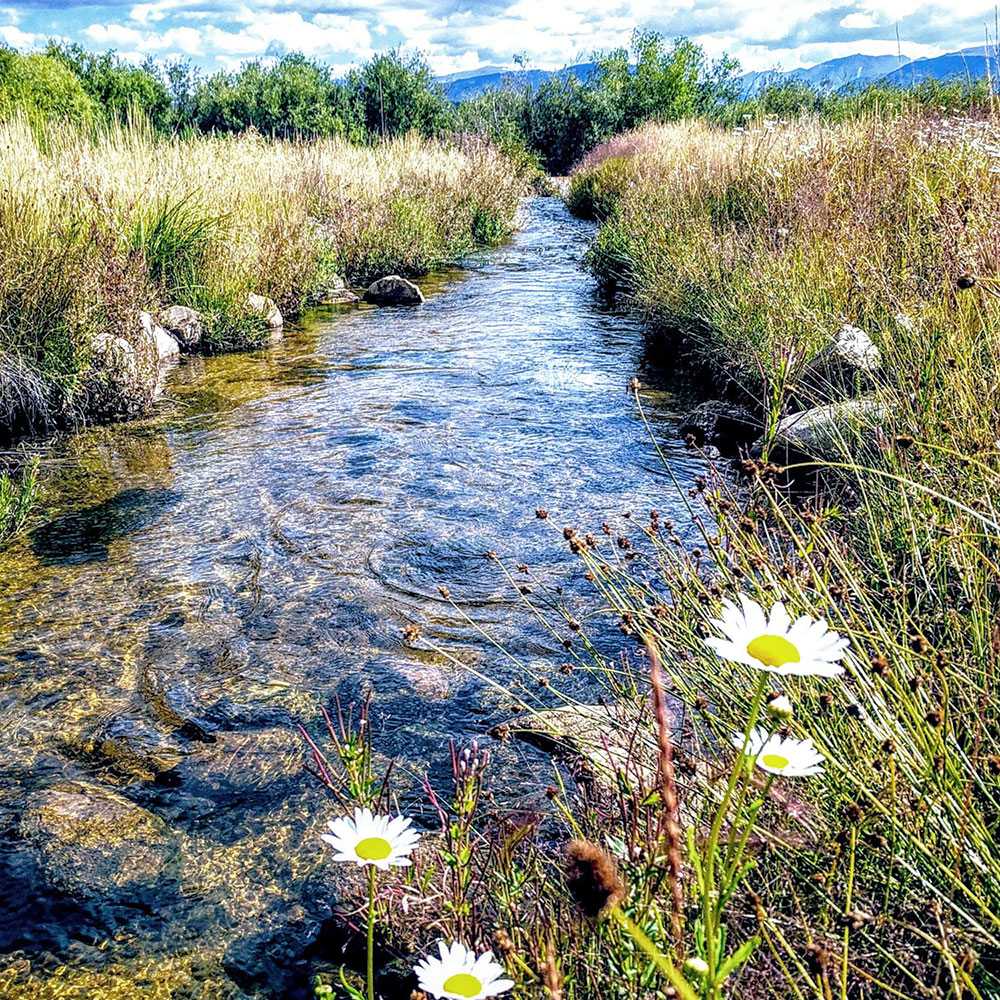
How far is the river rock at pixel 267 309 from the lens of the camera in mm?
9856

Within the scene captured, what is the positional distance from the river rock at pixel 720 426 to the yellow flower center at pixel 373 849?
5306 millimetres

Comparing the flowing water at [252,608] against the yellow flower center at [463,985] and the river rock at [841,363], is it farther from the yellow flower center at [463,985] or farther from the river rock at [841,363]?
the yellow flower center at [463,985]

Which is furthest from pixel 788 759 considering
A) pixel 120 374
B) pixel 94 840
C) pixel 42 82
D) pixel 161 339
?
pixel 42 82

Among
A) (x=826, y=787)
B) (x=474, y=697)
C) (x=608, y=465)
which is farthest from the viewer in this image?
(x=608, y=465)

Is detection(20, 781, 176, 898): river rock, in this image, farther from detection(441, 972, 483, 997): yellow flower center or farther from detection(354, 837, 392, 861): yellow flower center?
detection(441, 972, 483, 997): yellow flower center

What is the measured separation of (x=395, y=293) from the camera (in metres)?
12.1

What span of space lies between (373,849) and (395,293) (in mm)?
11349

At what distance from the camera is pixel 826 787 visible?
6.47 ft

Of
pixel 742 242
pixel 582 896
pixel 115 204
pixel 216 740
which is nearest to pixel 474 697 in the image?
pixel 216 740

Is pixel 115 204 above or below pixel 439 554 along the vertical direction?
above

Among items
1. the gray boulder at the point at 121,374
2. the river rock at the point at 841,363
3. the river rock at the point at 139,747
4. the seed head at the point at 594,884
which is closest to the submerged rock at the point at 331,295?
the gray boulder at the point at 121,374

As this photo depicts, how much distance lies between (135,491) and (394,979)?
4.29 metres

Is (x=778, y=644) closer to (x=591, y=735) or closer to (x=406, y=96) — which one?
(x=591, y=735)

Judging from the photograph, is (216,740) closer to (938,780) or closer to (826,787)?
(826,787)
